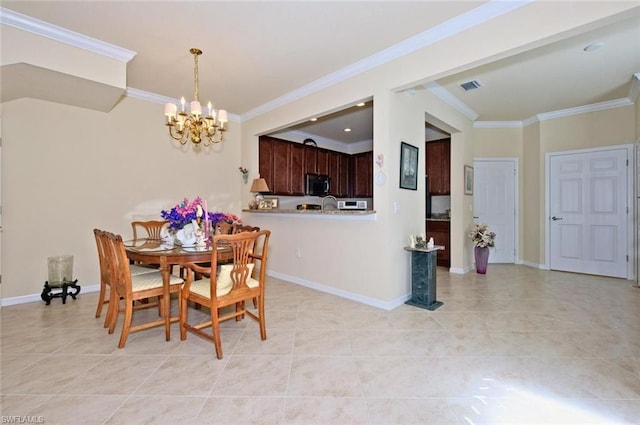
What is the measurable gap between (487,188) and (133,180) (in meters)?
5.92

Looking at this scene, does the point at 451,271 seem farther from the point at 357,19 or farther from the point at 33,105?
the point at 33,105

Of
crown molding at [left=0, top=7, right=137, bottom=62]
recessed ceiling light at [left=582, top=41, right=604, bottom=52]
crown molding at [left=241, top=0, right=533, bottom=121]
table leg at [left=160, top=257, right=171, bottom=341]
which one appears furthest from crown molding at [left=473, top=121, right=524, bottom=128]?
table leg at [left=160, top=257, right=171, bottom=341]

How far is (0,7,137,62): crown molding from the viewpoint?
8.00 feet

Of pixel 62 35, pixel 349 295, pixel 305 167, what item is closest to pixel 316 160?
pixel 305 167

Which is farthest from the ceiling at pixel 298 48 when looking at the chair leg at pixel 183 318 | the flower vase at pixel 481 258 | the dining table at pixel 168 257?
the chair leg at pixel 183 318

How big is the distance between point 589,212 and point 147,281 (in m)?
6.23

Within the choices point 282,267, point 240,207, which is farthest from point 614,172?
point 240,207

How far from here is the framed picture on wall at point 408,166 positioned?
3297mm

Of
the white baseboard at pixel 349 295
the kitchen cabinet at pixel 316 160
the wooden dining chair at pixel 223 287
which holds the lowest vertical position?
the white baseboard at pixel 349 295

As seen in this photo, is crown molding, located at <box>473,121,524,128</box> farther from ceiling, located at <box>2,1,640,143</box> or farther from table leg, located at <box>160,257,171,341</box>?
table leg, located at <box>160,257,171,341</box>

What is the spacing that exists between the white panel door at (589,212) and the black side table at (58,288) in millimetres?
7049

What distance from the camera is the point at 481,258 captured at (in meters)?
4.68

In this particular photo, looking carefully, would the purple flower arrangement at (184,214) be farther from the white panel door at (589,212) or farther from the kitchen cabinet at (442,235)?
the white panel door at (589,212)

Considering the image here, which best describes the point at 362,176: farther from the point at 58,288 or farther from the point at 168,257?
the point at 58,288
